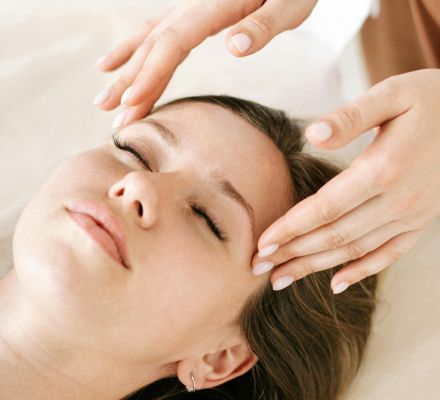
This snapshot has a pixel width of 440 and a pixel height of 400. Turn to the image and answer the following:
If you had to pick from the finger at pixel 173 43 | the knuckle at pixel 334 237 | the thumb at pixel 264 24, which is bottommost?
the knuckle at pixel 334 237

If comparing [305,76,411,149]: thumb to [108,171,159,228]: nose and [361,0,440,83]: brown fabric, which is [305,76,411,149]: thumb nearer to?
[108,171,159,228]: nose

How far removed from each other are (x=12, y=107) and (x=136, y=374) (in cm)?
93

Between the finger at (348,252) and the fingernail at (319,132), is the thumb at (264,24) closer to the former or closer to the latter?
the fingernail at (319,132)

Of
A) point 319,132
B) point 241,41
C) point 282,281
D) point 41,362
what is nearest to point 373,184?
point 319,132

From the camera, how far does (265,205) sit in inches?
53.3

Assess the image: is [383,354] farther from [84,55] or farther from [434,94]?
[84,55]

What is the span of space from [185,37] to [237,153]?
0.28 meters

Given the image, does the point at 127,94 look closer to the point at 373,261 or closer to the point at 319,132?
the point at 319,132

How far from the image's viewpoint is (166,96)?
2061 mm

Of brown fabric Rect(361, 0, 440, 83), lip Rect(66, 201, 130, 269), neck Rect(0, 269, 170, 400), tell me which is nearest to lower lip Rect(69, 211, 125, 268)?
lip Rect(66, 201, 130, 269)

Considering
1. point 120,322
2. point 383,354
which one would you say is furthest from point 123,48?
point 383,354

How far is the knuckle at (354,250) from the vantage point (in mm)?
1254

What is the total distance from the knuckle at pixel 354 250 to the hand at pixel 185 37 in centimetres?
45

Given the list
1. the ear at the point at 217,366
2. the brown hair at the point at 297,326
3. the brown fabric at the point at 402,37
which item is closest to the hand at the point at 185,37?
the brown hair at the point at 297,326
